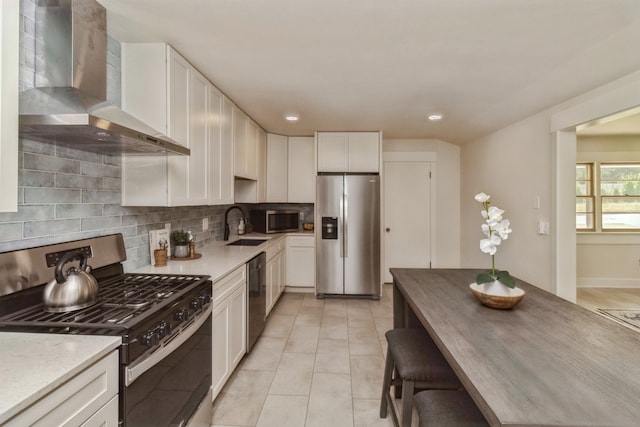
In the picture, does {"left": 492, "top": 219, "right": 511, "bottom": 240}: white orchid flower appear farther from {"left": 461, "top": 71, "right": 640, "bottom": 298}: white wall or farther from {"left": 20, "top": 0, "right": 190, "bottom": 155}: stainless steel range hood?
{"left": 20, "top": 0, "right": 190, "bottom": 155}: stainless steel range hood

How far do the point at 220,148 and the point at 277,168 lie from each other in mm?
1733

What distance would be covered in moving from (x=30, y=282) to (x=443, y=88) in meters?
2.94

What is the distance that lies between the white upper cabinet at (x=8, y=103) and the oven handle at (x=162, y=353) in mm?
674

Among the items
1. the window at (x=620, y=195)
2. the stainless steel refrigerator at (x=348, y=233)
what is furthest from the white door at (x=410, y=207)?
the window at (x=620, y=195)

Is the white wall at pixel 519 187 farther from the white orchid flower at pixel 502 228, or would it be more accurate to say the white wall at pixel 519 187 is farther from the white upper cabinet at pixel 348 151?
the white orchid flower at pixel 502 228

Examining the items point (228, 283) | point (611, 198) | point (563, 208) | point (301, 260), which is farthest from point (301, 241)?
point (611, 198)

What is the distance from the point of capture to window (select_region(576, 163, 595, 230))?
4.63m

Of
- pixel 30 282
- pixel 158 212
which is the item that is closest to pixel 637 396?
pixel 30 282

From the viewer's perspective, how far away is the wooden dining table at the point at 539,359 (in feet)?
2.34

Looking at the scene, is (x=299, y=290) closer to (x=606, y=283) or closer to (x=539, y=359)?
(x=539, y=359)

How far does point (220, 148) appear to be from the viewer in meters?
2.60

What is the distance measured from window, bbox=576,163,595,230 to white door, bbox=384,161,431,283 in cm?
243

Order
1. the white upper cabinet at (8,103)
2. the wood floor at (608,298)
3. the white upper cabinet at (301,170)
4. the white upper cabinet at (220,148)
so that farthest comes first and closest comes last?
the white upper cabinet at (301,170) < the wood floor at (608,298) < the white upper cabinet at (220,148) < the white upper cabinet at (8,103)

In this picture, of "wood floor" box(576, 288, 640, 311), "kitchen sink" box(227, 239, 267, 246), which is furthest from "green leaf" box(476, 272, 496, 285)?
"wood floor" box(576, 288, 640, 311)
